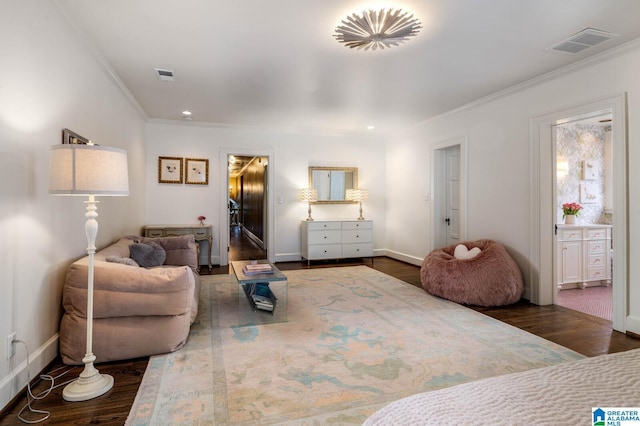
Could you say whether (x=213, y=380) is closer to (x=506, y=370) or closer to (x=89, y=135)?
(x=506, y=370)

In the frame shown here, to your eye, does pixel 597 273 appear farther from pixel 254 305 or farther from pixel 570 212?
pixel 254 305

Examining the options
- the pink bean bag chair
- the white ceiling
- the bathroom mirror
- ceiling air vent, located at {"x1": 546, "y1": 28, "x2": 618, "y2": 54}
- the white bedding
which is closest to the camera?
the white bedding

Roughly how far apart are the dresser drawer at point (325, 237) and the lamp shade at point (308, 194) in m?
0.68

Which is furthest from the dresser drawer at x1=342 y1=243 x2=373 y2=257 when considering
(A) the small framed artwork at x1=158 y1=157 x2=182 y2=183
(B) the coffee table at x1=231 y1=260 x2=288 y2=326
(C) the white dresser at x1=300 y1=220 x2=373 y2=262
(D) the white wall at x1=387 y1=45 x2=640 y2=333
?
(A) the small framed artwork at x1=158 y1=157 x2=182 y2=183

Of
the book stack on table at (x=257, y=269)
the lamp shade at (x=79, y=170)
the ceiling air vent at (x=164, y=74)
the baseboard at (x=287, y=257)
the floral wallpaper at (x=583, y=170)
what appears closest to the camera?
the lamp shade at (x=79, y=170)

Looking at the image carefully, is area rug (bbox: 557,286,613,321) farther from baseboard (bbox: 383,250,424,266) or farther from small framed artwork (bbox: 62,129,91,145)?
small framed artwork (bbox: 62,129,91,145)

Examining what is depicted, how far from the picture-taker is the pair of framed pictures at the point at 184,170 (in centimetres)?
572

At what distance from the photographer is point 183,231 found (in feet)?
17.9

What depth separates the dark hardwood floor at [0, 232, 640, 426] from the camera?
178 cm

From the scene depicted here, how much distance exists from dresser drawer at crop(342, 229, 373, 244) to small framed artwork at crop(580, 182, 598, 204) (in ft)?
10.9

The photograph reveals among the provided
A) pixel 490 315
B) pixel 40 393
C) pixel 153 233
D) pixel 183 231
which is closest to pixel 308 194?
pixel 183 231

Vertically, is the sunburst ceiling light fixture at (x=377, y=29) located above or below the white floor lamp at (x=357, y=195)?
above

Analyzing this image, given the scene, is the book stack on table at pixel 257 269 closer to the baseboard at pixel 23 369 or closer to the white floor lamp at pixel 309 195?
the baseboard at pixel 23 369

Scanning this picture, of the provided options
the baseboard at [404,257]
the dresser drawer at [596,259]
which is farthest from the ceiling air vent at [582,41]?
the baseboard at [404,257]
